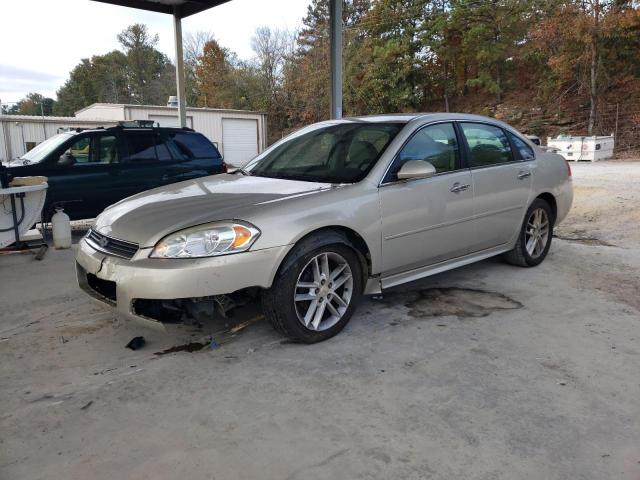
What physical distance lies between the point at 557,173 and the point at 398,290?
7.34ft

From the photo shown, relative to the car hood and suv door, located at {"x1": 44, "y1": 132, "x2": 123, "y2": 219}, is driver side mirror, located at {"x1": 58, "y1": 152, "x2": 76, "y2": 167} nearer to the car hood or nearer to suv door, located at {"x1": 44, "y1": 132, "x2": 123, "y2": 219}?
suv door, located at {"x1": 44, "y1": 132, "x2": 123, "y2": 219}

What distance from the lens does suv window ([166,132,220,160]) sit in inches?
310

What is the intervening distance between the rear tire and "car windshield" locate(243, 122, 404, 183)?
1.89 m

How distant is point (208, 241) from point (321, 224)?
73 cm

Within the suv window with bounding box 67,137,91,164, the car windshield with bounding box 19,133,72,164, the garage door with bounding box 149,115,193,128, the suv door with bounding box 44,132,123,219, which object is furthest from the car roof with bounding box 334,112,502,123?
the garage door with bounding box 149,115,193,128

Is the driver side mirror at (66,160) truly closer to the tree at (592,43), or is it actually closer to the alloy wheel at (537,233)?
the alloy wheel at (537,233)

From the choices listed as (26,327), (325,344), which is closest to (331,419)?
(325,344)

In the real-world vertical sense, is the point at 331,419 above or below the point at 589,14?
below

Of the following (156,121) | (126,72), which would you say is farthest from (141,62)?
(156,121)

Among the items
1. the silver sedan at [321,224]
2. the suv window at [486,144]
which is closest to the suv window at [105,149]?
the silver sedan at [321,224]

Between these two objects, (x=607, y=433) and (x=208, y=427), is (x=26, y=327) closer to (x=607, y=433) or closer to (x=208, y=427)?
(x=208, y=427)

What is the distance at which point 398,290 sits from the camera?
15.1 feet

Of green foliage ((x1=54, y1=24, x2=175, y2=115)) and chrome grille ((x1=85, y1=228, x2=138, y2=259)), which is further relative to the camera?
green foliage ((x1=54, y1=24, x2=175, y2=115))

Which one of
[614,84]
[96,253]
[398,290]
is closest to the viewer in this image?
[96,253]
